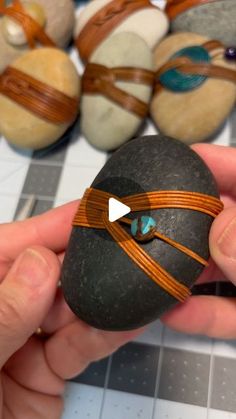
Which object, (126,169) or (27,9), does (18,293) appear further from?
(27,9)

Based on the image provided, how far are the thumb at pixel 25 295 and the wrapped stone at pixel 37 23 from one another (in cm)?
60

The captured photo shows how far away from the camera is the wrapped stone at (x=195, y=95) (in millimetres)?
859

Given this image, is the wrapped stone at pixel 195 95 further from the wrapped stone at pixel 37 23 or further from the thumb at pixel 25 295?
the thumb at pixel 25 295

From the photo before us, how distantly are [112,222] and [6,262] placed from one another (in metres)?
0.28

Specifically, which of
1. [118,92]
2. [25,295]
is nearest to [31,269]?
[25,295]

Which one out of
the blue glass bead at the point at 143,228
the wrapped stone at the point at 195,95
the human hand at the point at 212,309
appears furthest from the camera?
the wrapped stone at the point at 195,95

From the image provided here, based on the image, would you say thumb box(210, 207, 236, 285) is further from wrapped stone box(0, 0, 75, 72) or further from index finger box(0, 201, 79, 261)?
wrapped stone box(0, 0, 75, 72)

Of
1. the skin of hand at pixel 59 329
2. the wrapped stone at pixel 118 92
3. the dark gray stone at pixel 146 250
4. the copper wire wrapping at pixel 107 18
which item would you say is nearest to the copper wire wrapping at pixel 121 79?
the wrapped stone at pixel 118 92

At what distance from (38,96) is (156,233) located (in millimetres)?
518

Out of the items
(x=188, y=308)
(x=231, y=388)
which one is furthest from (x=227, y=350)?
(x=188, y=308)

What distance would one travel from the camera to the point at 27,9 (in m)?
0.95

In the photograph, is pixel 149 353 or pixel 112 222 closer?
pixel 112 222

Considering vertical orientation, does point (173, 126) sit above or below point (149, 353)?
above

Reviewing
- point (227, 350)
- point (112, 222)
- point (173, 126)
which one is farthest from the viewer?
point (173, 126)
